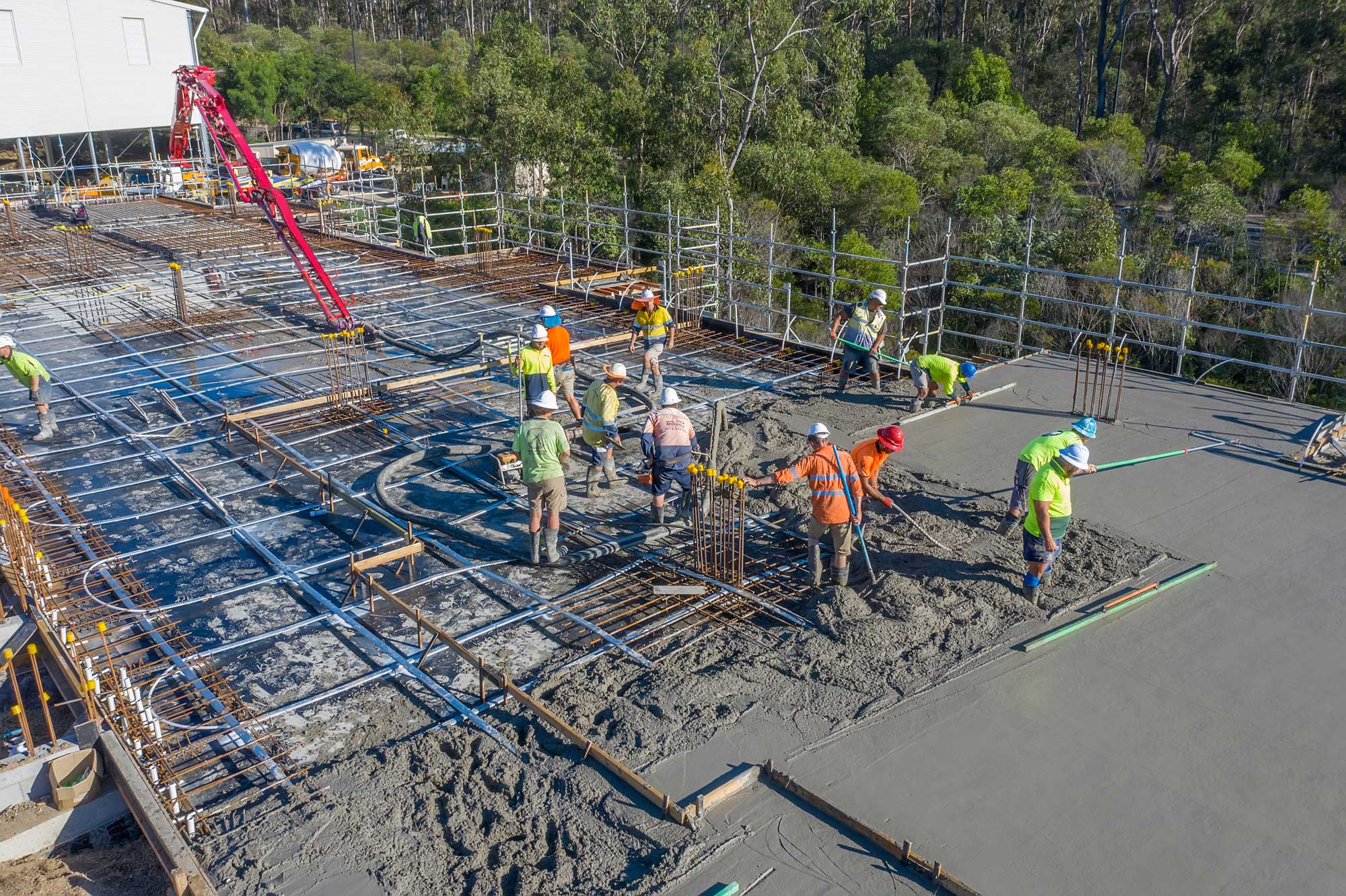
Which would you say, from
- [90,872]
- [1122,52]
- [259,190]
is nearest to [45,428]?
[259,190]

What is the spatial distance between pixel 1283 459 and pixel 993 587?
489 centimetres

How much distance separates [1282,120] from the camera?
4131 cm

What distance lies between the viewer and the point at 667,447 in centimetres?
964

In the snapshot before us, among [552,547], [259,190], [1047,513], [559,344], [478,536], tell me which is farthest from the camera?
[259,190]

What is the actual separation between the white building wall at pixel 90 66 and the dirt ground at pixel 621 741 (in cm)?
3475

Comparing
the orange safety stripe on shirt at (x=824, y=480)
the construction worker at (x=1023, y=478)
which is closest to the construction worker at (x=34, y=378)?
the orange safety stripe on shirt at (x=824, y=480)

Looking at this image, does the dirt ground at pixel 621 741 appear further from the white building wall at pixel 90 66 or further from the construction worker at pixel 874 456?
the white building wall at pixel 90 66

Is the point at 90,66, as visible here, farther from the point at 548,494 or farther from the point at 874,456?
the point at 874,456

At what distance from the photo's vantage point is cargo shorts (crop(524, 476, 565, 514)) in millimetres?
8969

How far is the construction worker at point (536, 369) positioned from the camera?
35.9 feet

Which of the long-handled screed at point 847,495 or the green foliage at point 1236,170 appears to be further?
the green foliage at point 1236,170

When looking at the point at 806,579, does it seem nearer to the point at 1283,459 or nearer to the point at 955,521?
the point at 955,521

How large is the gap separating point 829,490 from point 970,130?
35.5 m

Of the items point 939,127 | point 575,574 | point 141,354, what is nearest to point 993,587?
point 575,574
